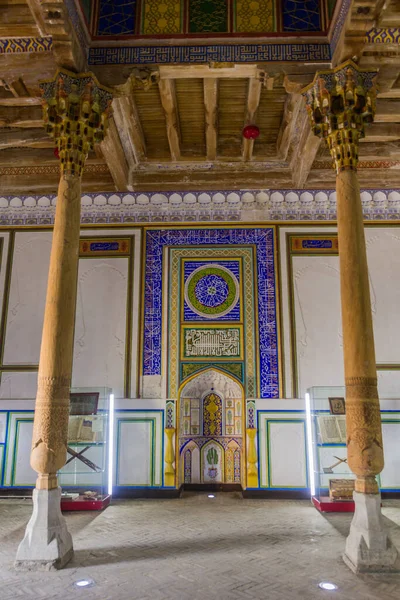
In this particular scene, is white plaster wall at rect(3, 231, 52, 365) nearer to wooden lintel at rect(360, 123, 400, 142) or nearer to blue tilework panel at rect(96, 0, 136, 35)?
blue tilework panel at rect(96, 0, 136, 35)

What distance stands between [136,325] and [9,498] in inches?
139

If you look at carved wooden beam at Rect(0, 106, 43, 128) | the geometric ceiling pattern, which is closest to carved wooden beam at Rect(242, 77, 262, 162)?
the geometric ceiling pattern

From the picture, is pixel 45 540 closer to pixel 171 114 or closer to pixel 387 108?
pixel 171 114

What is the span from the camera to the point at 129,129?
26.4 feet

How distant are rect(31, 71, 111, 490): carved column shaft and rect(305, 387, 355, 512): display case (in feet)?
13.8

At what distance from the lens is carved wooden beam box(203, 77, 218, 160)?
22.5ft

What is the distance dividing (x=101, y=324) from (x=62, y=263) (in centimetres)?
370

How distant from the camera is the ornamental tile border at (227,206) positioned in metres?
9.36

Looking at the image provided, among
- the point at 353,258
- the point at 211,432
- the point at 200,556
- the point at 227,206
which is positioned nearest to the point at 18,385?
the point at 211,432

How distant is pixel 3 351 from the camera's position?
8.98 metres

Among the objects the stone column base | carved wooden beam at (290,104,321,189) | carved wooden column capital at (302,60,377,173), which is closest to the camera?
the stone column base

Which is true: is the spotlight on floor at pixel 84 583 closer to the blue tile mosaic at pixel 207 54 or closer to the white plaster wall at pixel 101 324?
the white plaster wall at pixel 101 324

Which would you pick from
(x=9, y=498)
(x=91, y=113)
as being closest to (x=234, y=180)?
(x=91, y=113)

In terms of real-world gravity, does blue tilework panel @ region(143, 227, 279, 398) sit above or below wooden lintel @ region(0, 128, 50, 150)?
below
